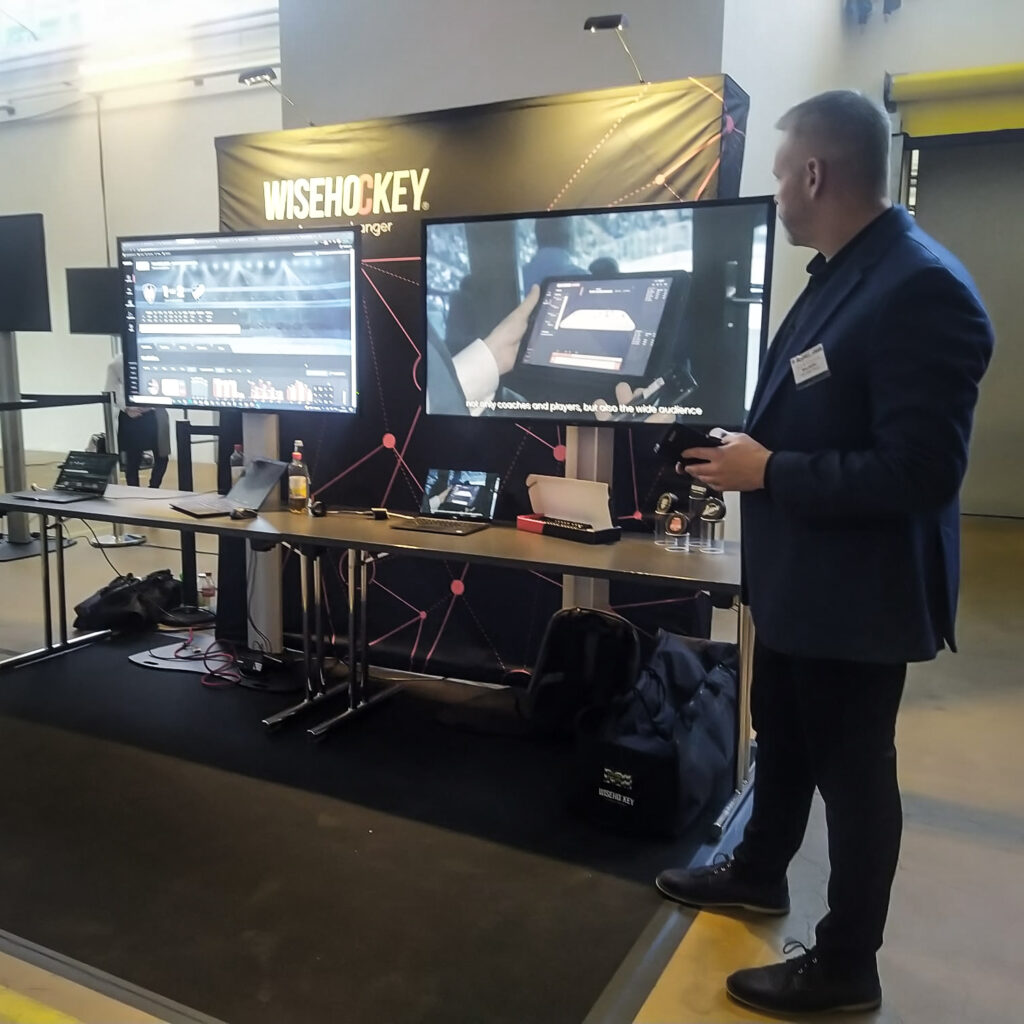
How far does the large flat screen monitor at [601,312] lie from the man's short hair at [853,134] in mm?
778

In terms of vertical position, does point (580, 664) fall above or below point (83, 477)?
below

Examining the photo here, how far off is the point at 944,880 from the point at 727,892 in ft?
1.89

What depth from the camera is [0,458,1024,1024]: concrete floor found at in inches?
67.4

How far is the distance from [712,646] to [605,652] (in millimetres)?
370

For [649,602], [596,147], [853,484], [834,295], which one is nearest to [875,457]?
[853,484]

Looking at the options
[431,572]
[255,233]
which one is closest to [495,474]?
[431,572]

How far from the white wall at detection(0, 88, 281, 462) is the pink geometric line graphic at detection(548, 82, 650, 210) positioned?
5.78 m

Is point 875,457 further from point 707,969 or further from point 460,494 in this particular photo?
point 460,494

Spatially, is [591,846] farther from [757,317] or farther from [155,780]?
[757,317]

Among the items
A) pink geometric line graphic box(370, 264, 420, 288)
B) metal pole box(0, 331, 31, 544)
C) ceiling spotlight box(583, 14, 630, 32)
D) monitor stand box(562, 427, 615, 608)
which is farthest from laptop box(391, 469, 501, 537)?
metal pole box(0, 331, 31, 544)

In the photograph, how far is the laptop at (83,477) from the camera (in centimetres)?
322

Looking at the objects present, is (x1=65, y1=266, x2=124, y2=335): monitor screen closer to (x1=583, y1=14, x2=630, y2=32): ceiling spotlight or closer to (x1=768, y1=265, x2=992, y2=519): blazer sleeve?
(x1=583, y1=14, x2=630, y2=32): ceiling spotlight

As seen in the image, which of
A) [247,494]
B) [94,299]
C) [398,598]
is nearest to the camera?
[247,494]

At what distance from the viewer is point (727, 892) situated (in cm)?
197
